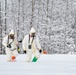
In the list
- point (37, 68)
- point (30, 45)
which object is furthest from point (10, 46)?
point (37, 68)

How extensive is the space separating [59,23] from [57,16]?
32.0 inches

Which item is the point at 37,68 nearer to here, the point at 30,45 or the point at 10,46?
the point at 30,45

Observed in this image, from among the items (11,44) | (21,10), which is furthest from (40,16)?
(11,44)

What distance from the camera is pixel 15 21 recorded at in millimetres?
41625

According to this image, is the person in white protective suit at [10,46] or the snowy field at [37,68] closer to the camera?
the snowy field at [37,68]

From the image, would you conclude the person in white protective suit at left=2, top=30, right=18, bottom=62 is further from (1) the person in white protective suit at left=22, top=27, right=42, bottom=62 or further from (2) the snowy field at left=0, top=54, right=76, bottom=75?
(2) the snowy field at left=0, top=54, right=76, bottom=75

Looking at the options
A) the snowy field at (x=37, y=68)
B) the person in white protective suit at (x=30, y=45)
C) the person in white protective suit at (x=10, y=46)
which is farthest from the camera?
the person in white protective suit at (x=10, y=46)

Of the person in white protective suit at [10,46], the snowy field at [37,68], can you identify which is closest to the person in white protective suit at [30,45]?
the person in white protective suit at [10,46]

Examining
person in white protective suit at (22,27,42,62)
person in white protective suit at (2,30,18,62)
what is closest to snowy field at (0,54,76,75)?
person in white protective suit at (22,27,42,62)

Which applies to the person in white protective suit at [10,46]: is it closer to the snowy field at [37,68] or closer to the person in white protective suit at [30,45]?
the person in white protective suit at [30,45]

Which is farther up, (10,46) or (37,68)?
(10,46)

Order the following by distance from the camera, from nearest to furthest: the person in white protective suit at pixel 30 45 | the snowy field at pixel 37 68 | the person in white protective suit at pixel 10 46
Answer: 1. the snowy field at pixel 37 68
2. the person in white protective suit at pixel 30 45
3. the person in white protective suit at pixel 10 46

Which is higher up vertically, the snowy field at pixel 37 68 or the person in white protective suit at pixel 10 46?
the person in white protective suit at pixel 10 46

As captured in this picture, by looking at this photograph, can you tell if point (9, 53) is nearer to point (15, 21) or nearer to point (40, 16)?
point (40, 16)
